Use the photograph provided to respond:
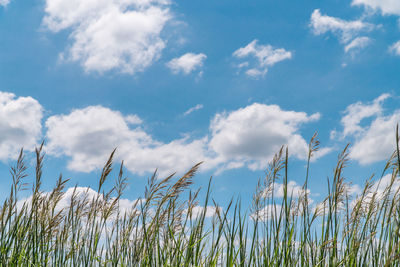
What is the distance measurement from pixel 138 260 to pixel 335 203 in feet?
5.40

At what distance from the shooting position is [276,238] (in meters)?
3.09

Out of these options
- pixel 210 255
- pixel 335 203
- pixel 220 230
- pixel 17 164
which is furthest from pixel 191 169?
pixel 17 164


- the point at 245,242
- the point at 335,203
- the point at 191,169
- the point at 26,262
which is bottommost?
the point at 26,262

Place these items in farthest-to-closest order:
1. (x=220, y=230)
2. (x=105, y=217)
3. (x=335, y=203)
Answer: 1. (x=105, y=217)
2. (x=220, y=230)
3. (x=335, y=203)

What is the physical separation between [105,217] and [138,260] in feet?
1.64

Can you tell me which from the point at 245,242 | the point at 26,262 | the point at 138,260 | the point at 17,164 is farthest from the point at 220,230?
the point at 17,164

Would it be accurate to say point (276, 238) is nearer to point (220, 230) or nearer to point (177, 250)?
point (220, 230)

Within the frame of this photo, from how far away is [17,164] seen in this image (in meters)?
3.42

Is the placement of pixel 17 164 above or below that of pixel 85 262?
above

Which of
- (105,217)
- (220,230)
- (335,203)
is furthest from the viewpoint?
(105,217)

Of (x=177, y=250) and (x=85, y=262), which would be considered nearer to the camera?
(x=177, y=250)

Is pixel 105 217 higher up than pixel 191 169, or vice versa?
pixel 191 169

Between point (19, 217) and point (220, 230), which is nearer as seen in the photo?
point (220, 230)

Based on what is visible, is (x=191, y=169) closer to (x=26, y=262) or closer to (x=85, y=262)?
(x=85, y=262)
